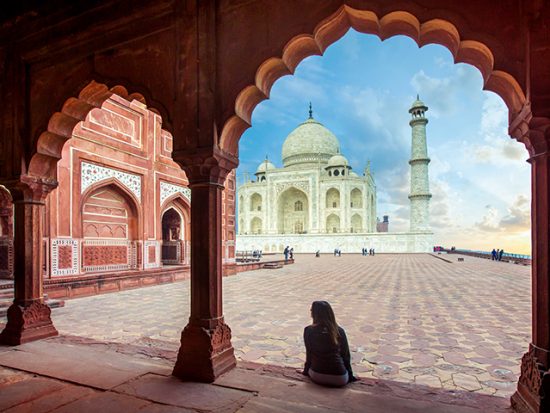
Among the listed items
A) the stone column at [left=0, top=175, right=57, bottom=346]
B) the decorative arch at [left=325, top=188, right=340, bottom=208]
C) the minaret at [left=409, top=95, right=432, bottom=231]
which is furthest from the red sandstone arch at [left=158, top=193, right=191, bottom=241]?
the decorative arch at [left=325, top=188, right=340, bottom=208]

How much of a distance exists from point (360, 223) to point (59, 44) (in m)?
39.8

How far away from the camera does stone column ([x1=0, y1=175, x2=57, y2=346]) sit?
14.7ft

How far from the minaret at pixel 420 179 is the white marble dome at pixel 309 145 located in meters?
12.5

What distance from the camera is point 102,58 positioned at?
4070mm

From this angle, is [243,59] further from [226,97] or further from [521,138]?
[521,138]

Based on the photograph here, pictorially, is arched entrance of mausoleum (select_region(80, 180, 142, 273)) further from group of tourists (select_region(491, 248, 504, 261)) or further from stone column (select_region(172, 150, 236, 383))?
group of tourists (select_region(491, 248, 504, 261))

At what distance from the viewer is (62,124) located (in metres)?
4.59

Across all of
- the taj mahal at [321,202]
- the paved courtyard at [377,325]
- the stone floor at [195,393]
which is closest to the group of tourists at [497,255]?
the taj mahal at [321,202]

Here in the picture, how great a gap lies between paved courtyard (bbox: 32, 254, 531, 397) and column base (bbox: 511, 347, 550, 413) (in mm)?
640

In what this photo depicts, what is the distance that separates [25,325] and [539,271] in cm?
533

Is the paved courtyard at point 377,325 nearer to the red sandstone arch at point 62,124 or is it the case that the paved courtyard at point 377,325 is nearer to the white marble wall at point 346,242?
the red sandstone arch at point 62,124

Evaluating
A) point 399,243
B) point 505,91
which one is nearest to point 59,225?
point 505,91

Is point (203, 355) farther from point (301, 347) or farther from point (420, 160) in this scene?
point (420, 160)

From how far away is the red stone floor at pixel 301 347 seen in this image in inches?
115
